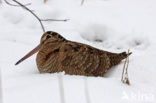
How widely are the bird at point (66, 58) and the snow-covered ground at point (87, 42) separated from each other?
99 mm

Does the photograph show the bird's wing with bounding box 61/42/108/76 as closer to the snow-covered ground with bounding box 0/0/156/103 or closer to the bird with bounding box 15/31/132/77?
the bird with bounding box 15/31/132/77

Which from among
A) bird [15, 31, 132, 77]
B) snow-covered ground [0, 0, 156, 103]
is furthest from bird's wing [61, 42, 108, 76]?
snow-covered ground [0, 0, 156, 103]

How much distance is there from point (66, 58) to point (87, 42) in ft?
2.22

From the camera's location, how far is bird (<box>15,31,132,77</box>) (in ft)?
10.4

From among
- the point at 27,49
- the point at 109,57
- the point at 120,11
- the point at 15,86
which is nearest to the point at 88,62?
the point at 109,57

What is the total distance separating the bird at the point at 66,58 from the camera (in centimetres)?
318

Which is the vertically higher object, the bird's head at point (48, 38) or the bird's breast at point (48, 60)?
the bird's head at point (48, 38)

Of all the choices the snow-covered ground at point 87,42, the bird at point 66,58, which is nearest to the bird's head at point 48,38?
the bird at point 66,58

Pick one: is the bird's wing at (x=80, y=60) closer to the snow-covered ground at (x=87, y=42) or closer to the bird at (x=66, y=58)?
the bird at (x=66, y=58)

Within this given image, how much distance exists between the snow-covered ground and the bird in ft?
0.33

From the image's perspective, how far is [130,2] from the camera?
14.5 feet

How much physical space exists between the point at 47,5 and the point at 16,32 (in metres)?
0.62

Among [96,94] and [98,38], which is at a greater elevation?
[96,94]

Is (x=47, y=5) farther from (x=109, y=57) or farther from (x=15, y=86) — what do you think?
Answer: (x=15, y=86)
